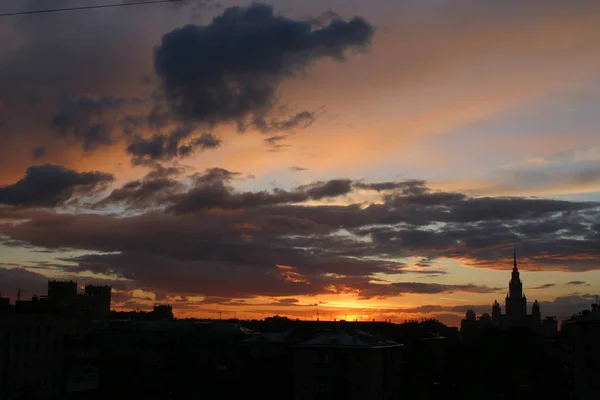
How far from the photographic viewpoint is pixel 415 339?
15825 cm

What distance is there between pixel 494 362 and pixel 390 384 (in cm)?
3304

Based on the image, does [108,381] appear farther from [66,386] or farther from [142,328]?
[142,328]

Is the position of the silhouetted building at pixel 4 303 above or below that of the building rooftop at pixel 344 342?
above

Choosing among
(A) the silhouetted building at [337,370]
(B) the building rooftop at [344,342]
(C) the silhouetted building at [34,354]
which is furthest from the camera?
(B) the building rooftop at [344,342]

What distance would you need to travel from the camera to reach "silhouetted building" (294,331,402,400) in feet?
359

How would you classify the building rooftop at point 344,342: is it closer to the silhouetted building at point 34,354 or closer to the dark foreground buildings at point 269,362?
the dark foreground buildings at point 269,362

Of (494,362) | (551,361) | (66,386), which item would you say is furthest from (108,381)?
(551,361)

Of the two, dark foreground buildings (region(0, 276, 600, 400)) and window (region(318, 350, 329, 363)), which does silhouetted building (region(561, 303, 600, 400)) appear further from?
window (region(318, 350, 329, 363))

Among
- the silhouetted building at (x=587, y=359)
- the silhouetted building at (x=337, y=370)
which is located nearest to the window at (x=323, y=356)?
the silhouetted building at (x=337, y=370)

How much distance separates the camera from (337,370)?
110m

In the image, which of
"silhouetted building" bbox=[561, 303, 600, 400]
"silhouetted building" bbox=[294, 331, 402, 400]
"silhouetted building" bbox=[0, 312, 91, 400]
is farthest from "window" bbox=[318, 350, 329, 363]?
"silhouetted building" bbox=[561, 303, 600, 400]

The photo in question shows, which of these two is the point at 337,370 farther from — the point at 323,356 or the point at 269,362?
the point at 269,362

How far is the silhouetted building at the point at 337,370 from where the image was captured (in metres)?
109

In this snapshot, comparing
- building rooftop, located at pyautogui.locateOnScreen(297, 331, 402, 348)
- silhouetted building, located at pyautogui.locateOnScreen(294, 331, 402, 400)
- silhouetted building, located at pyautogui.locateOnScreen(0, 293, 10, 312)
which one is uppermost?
silhouetted building, located at pyautogui.locateOnScreen(0, 293, 10, 312)
